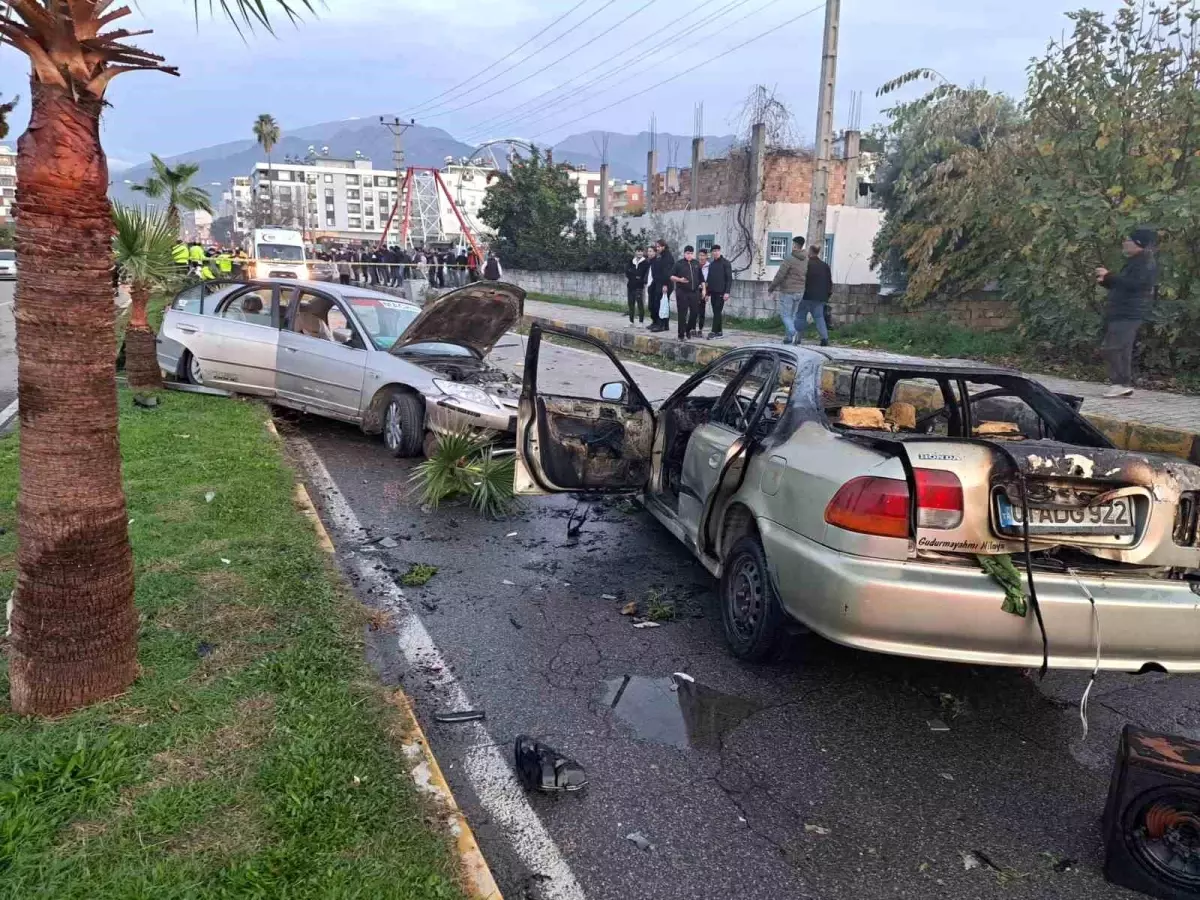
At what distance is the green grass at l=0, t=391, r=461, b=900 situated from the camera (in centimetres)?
237

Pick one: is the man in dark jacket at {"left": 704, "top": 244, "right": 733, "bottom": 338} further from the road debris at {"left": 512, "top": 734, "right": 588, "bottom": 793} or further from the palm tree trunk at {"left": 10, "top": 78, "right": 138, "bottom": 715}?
the palm tree trunk at {"left": 10, "top": 78, "right": 138, "bottom": 715}

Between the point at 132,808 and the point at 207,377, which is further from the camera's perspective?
the point at 207,377

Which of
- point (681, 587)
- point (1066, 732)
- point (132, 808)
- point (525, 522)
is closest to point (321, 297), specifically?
point (525, 522)

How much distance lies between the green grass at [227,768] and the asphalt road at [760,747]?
0.94 ft

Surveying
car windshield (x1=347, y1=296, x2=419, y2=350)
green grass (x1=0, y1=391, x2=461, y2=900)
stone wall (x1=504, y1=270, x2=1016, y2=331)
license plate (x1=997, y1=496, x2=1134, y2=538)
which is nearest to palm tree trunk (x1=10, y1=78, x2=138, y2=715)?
green grass (x1=0, y1=391, x2=461, y2=900)

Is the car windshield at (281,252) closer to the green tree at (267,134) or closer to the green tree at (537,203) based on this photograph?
the green tree at (537,203)

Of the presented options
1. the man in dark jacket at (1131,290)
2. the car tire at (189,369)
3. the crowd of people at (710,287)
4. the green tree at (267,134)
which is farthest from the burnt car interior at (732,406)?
the green tree at (267,134)

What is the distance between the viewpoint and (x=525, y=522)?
6324mm

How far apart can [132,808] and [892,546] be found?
2.65 metres

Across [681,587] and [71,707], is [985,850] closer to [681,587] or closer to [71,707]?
[681,587]

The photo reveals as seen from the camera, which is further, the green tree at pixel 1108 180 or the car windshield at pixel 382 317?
the green tree at pixel 1108 180

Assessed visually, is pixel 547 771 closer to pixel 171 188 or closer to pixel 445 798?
pixel 445 798

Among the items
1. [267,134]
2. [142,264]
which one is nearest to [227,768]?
[142,264]

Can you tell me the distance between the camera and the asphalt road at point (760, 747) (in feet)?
8.75
